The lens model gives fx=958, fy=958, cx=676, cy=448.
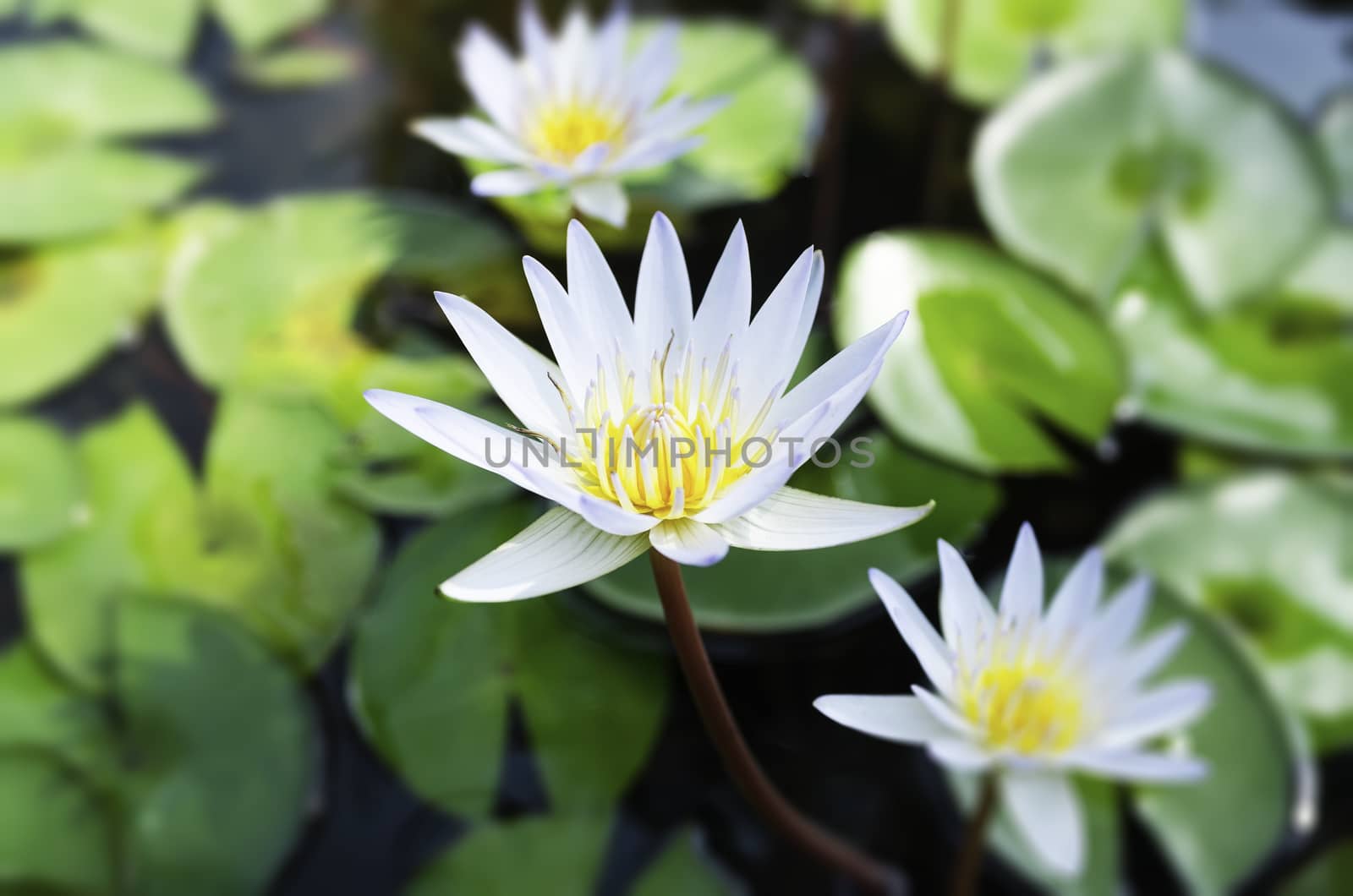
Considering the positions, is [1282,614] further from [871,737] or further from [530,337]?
[530,337]

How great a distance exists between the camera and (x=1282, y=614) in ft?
4.95

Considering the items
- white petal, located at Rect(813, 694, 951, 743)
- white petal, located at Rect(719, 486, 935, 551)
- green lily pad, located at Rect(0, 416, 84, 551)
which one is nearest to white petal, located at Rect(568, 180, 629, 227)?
white petal, located at Rect(719, 486, 935, 551)

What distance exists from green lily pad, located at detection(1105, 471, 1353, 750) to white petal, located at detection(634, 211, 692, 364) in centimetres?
96

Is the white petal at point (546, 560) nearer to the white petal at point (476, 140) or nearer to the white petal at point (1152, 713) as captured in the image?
the white petal at point (1152, 713)

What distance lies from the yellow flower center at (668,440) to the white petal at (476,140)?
1.92 ft

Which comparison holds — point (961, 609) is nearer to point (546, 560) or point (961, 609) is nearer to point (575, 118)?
point (546, 560)

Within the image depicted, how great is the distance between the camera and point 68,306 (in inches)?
74.0

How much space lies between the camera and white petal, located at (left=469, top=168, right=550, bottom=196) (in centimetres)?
135

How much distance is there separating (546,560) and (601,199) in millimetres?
702

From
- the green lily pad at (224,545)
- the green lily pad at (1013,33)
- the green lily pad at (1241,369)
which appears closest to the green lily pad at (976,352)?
the green lily pad at (1241,369)

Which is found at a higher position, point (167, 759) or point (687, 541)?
point (687, 541)

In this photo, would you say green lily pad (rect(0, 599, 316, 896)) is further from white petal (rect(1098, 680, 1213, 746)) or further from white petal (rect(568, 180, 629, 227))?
white petal (rect(1098, 680, 1213, 746))

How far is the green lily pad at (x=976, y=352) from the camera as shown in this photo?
5.23ft

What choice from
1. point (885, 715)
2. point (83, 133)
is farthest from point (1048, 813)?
point (83, 133)
